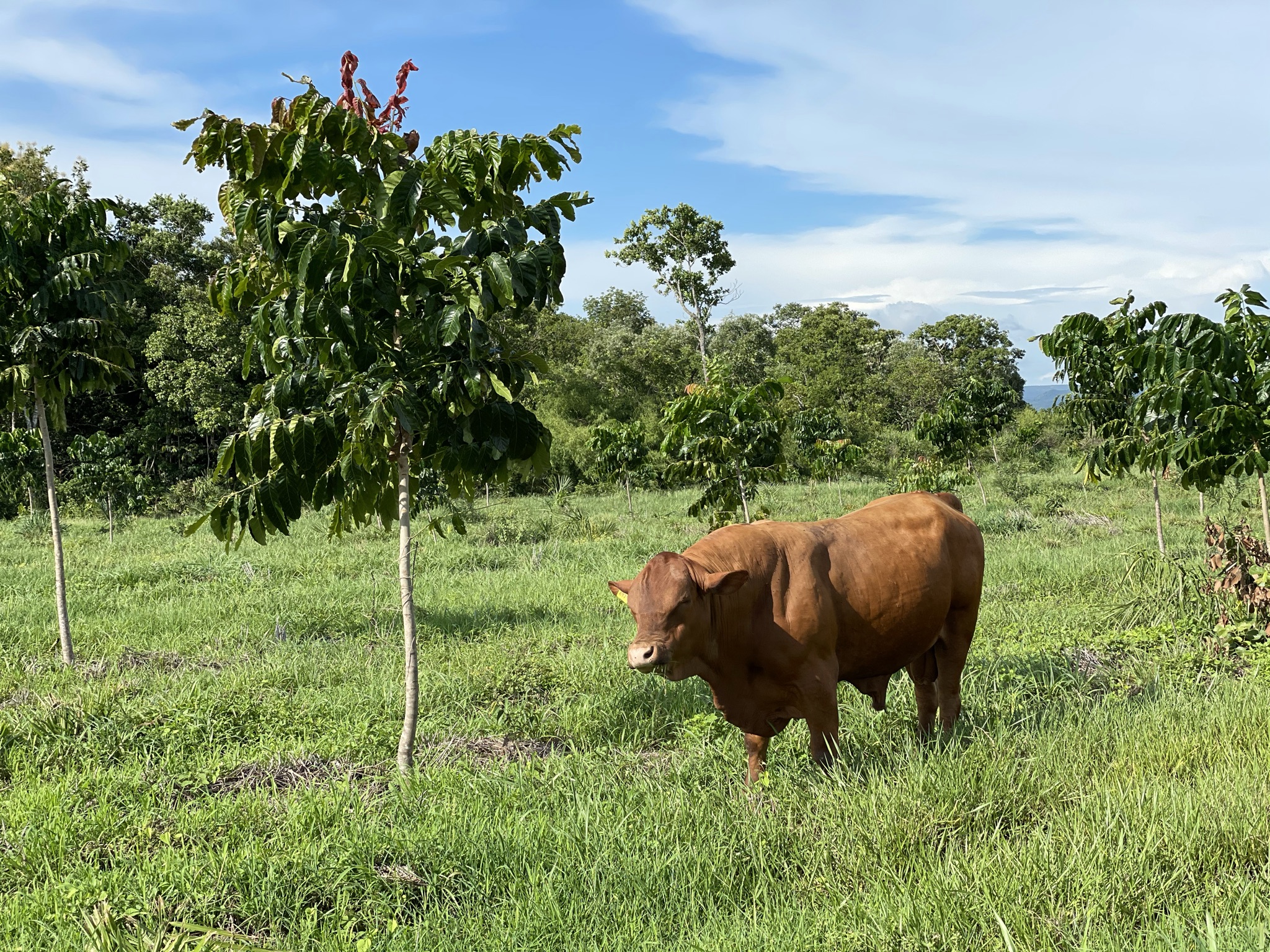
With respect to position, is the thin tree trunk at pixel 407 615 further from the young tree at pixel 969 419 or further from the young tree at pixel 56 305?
the young tree at pixel 969 419

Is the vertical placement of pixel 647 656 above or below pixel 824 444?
below

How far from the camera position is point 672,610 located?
3.66 metres

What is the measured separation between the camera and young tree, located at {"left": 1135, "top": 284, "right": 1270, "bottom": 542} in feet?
20.9

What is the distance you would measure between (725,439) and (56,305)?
6676 millimetres

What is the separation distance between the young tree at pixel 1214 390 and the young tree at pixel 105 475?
17.2 meters

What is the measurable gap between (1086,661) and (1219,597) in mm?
1756

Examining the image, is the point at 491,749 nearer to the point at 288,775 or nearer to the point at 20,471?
the point at 288,775

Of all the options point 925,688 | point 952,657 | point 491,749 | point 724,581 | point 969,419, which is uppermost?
point 969,419

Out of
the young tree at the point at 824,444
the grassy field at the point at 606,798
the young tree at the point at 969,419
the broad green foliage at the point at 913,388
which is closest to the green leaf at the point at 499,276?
the grassy field at the point at 606,798

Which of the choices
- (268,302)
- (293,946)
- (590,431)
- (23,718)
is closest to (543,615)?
(23,718)

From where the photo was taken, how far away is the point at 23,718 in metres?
5.61

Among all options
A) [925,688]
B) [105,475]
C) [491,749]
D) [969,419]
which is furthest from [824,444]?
[491,749]

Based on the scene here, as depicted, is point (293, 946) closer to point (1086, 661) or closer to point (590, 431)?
point (1086, 661)

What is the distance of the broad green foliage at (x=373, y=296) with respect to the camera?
4012 millimetres
